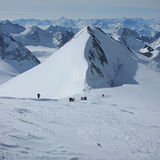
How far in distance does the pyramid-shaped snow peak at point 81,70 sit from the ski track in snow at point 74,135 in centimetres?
2232

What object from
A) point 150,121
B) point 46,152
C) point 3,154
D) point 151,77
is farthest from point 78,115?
point 151,77

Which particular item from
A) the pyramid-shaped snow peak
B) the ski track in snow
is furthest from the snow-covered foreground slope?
the pyramid-shaped snow peak

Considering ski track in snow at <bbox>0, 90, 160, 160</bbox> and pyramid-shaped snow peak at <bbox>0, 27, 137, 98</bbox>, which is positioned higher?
ski track in snow at <bbox>0, 90, 160, 160</bbox>

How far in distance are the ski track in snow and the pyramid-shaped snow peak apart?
2232 centimetres

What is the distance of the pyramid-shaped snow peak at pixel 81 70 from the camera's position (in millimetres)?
50938

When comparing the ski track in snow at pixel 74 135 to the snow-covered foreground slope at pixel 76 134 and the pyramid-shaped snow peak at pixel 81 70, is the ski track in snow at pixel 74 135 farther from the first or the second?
the pyramid-shaped snow peak at pixel 81 70

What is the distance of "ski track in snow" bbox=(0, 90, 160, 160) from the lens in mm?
14375

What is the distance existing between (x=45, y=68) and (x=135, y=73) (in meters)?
16.7

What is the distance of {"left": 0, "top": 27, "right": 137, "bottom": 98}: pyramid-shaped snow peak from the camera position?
50938 millimetres

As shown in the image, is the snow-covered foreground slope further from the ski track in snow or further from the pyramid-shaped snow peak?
the pyramid-shaped snow peak

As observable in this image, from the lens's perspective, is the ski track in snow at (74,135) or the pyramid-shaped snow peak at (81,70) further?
the pyramid-shaped snow peak at (81,70)

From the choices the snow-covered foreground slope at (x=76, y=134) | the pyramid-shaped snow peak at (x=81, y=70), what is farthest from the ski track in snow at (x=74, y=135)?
the pyramid-shaped snow peak at (x=81, y=70)

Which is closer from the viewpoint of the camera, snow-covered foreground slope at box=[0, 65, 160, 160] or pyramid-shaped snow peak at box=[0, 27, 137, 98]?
snow-covered foreground slope at box=[0, 65, 160, 160]

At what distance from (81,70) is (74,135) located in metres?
36.1
